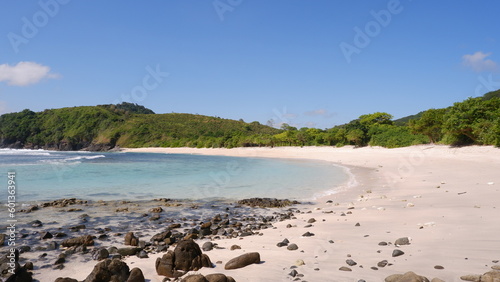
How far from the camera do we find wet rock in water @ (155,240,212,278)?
14.6ft

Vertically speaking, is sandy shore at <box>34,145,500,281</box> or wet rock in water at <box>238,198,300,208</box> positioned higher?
sandy shore at <box>34,145,500,281</box>

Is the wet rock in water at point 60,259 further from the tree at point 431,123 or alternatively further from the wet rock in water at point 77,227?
the tree at point 431,123

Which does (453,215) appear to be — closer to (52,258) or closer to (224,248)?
(224,248)

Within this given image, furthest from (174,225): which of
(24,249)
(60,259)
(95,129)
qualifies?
(95,129)

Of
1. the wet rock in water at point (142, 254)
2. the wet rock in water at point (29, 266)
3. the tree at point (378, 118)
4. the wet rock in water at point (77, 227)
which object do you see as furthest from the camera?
the tree at point (378, 118)

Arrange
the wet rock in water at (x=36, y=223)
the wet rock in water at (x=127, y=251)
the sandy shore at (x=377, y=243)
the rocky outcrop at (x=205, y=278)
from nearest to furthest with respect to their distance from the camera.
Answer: the rocky outcrop at (x=205, y=278) → the sandy shore at (x=377, y=243) → the wet rock in water at (x=127, y=251) → the wet rock in water at (x=36, y=223)

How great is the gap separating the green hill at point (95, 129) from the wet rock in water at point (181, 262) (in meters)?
111

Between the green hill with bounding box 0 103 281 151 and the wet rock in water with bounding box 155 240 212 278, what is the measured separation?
110757 millimetres

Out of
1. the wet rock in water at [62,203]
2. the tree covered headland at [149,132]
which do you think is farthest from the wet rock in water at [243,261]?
the tree covered headland at [149,132]

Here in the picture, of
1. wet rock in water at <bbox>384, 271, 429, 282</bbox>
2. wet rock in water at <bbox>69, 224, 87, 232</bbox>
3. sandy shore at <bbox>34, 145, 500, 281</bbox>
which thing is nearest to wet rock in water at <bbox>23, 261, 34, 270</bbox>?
sandy shore at <bbox>34, 145, 500, 281</bbox>

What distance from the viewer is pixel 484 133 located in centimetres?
2908

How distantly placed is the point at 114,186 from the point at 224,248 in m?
14.1

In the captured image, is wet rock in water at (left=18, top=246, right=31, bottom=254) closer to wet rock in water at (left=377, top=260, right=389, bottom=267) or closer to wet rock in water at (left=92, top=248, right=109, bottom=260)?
wet rock in water at (left=92, top=248, right=109, bottom=260)

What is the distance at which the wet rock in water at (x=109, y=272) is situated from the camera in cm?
414
